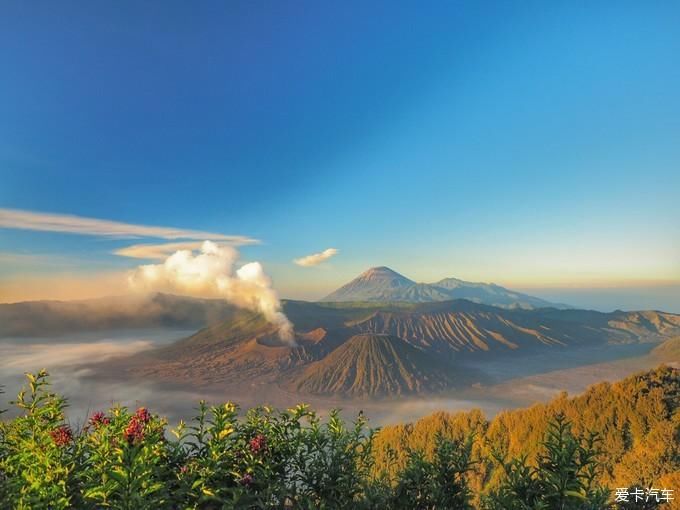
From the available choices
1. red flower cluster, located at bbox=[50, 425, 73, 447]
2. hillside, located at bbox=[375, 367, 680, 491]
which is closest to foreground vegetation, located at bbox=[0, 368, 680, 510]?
red flower cluster, located at bbox=[50, 425, 73, 447]

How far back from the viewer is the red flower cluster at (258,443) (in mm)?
6461

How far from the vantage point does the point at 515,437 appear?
5328 cm

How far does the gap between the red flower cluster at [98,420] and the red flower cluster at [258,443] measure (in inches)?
109

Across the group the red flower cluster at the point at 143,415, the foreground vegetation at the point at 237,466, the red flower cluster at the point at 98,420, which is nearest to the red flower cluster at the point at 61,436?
the foreground vegetation at the point at 237,466

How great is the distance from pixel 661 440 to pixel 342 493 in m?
45.1

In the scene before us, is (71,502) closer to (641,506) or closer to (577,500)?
(577,500)

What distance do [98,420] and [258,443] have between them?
3008 millimetres

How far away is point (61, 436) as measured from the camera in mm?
6180

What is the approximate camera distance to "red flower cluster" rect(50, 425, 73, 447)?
20.0 feet

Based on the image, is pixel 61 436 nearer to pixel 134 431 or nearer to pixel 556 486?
pixel 134 431

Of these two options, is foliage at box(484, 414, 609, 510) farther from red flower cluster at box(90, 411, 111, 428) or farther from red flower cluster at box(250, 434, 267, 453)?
red flower cluster at box(90, 411, 111, 428)

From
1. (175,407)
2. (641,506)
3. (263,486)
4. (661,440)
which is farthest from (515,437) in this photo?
(175,407)

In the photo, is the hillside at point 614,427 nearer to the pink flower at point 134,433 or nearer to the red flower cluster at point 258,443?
the red flower cluster at point 258,443

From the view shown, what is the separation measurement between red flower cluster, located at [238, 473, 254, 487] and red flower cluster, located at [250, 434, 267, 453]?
1.35 feet
